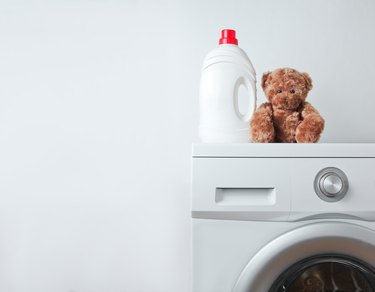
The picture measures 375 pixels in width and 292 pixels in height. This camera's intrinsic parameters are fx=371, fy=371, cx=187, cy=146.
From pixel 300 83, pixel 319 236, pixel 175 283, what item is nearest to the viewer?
pixel 319 236

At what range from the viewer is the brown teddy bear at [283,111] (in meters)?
0.93

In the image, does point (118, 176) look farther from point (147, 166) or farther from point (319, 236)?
point (319, 236)

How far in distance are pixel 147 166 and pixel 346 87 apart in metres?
0.81

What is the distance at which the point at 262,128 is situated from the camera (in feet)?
3.06

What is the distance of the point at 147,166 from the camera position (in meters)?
1.39

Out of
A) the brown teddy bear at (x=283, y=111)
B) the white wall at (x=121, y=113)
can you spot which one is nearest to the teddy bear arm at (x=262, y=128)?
the brown teddy bear at (x=283, y=111)

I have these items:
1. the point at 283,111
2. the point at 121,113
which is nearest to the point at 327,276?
the point at 283,111

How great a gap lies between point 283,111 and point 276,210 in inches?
12.4

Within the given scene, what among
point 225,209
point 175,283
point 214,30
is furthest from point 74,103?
point 225,209

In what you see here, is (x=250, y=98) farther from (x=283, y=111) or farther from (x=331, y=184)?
(x=331, y=184)

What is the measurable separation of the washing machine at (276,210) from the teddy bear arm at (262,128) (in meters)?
0.16

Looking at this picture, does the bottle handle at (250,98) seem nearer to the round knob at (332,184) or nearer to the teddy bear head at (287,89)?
the teddy bear head at (287,89)

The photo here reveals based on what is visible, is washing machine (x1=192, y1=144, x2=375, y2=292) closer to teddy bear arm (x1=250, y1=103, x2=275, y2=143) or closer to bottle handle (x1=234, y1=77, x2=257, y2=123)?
teddy bear arm (x1=250, y1=103, x2=275, y2=143)

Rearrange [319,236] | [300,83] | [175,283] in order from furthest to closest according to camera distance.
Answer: [175,283], [300,83], [319,236]
